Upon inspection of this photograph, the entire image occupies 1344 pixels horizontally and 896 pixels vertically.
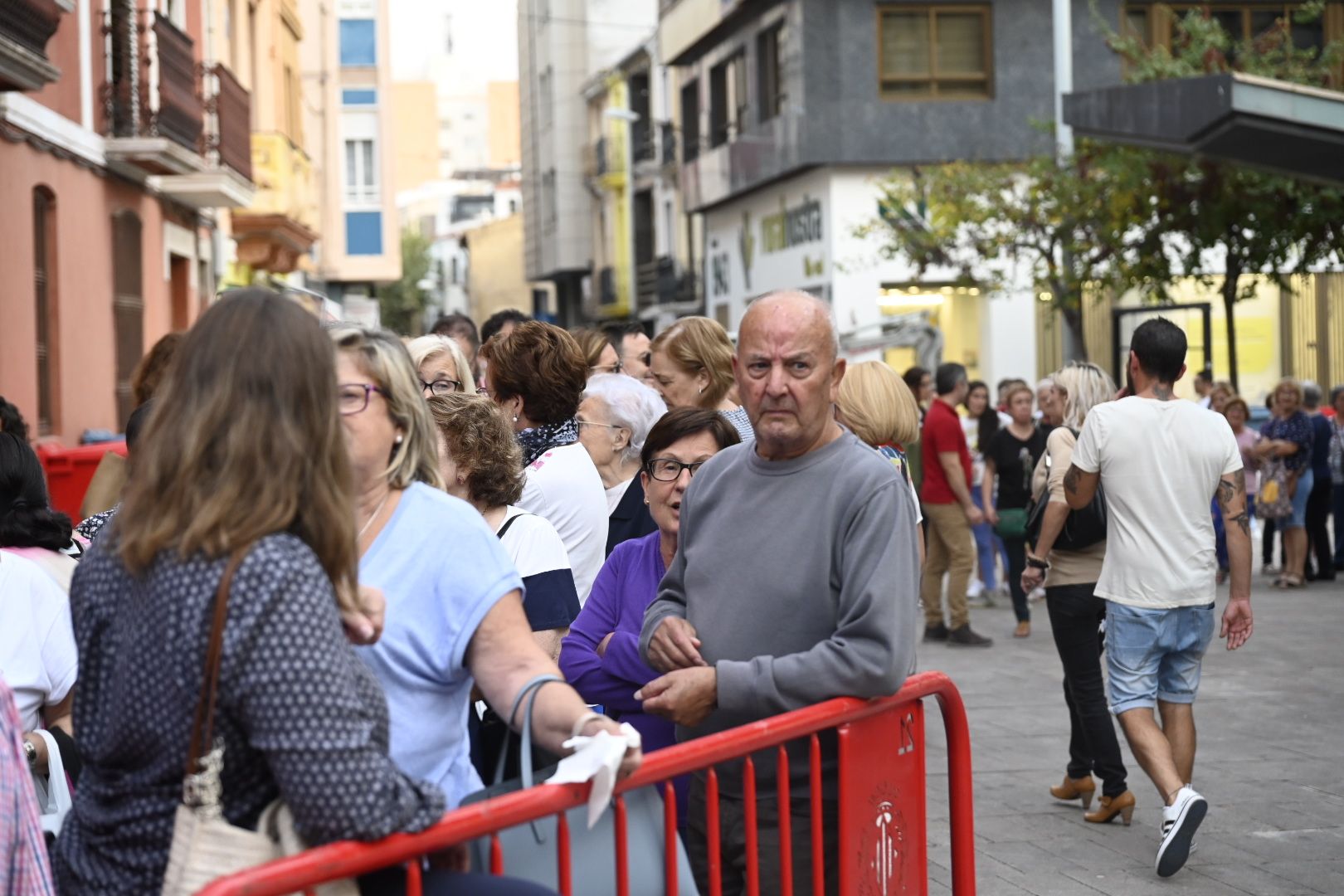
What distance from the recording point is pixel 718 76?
3834cm

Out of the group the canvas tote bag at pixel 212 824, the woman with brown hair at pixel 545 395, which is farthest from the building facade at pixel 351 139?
the canvas tote bag at pixel 212 824

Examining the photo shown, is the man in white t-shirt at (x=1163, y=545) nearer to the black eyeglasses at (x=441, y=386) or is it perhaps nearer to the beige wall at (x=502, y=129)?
the black eyeglasses at (x=441, y=386)

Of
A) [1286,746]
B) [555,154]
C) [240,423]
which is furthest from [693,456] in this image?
[555,154]

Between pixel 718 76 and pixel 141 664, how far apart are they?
36575mm

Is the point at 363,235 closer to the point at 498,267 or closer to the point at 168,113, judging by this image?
the point at 168,113

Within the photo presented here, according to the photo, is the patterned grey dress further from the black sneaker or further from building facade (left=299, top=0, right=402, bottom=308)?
building facade (left=299, top=0, right=402, bottom=308)

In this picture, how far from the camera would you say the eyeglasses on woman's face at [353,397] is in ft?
11.7

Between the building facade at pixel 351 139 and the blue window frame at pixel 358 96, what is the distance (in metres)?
0.02

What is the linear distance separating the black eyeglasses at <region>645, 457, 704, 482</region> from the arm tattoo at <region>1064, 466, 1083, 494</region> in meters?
2.93

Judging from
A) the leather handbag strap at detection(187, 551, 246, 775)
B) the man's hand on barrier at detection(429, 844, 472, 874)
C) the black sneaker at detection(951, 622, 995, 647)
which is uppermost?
the leather handbag strap at detection(187, 551, 246, 775)

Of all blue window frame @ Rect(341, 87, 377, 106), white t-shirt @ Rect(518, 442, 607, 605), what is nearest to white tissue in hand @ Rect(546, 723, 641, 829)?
white t-shirt @ Rect(518, 442, 607, 605)

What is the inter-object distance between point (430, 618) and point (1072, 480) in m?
4.69

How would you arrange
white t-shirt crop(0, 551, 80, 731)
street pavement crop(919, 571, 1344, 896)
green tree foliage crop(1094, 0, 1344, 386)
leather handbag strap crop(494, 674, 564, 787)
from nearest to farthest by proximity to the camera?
leather handbag strap crop(494, 674, 564, 787) → white t-shirt crop(0, 551, 80, 731) → street pavement crop(919, 571, 1344, 896) → green tree foliage crop(1094, 0, 1344, 386)

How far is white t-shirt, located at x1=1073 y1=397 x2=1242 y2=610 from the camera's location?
23.5 ft
